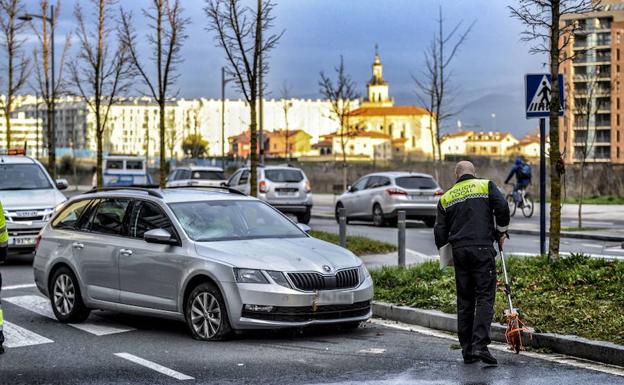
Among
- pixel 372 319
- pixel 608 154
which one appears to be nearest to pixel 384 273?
pixel 372 319

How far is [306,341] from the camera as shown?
9.62m

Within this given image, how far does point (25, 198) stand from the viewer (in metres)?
18.2

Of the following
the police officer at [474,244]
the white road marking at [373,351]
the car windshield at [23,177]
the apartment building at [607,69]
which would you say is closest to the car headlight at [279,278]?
the white road marking at [373,351]

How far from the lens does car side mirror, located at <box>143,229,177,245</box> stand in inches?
394

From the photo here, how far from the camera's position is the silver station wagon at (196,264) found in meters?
9.32

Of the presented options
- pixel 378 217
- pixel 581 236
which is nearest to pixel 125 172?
pixel 378 217

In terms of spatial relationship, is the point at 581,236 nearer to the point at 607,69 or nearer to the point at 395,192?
the point at 395,192

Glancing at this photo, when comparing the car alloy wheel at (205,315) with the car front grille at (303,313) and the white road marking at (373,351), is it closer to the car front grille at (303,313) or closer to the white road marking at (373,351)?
the car front grille at (303,313)

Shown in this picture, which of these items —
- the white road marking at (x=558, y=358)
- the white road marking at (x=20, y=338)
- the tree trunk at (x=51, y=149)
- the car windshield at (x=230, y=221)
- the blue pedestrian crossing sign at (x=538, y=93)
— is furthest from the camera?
the tree trunk at (x=51, y=149)

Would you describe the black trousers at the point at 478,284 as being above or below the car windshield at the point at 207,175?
below

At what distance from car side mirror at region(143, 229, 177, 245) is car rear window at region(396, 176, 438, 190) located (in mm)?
17631

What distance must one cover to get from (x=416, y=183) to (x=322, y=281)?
18252mm

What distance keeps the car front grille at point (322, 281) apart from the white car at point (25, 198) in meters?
9.53

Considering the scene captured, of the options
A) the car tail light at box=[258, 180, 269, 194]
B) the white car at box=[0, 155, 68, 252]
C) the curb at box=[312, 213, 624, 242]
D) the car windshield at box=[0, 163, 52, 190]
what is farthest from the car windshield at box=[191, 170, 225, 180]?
the car windshield at box=[0, 163, 52, 190]
